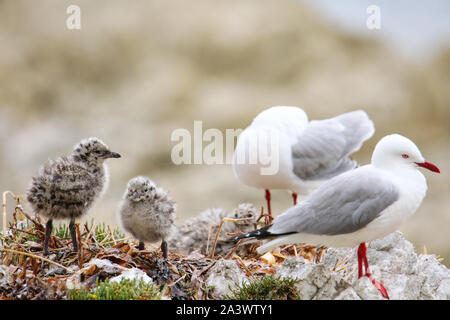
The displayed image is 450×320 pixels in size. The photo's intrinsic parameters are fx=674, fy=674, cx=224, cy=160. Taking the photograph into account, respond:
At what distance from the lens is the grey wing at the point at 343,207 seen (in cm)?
313

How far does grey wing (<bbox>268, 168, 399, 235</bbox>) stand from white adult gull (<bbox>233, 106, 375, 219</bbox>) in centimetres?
143

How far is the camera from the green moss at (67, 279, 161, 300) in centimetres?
275

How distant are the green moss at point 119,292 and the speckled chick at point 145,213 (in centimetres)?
61

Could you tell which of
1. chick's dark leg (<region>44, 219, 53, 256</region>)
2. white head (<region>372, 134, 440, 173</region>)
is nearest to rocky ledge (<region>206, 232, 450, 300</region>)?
white head (<region>372, 134, 440, 173</region>)

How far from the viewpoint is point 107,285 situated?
2.82 metres

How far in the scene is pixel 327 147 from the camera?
4816mm

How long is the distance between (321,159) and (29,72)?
22.9 ft

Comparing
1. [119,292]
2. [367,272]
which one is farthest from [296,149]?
[119,292]

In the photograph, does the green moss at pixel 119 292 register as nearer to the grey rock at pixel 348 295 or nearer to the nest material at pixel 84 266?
the nest material at pixel 84 266

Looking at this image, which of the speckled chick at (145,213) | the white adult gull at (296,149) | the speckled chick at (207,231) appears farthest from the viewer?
the white adult gull at (296,149)

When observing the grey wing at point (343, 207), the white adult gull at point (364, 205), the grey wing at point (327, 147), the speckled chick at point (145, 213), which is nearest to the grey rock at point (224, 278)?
the white adult gull at point (364, 205)

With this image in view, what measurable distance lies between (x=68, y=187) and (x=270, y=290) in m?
1.13

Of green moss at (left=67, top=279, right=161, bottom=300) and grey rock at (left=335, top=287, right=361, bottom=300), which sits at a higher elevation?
green moss at (left=67, top=279, right=161, bottom=300)

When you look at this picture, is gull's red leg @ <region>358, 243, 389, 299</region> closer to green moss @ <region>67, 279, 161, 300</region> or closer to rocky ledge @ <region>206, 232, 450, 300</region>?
rocky ledge @ <region>206, 232, 450, 300</region>
